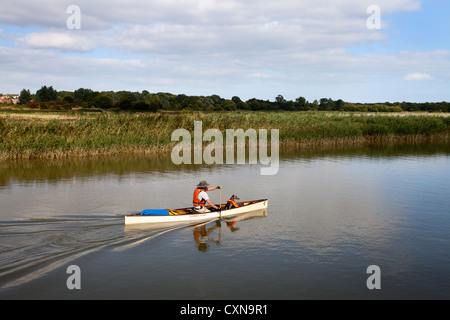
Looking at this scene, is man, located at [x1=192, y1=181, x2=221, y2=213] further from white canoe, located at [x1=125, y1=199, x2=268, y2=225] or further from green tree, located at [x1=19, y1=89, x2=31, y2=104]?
green tree, located at [x1=19, y1=89, x2=31, y2=104]

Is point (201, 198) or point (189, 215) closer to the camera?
point (189, 215)

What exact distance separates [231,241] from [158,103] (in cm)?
5464

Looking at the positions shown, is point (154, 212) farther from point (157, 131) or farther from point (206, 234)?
point (157, 131)

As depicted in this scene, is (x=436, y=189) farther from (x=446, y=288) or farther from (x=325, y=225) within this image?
(x=446, y=288)

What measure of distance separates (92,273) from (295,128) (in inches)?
1214

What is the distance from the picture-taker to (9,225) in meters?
12.8

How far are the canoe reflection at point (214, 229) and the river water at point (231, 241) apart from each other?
4 cm

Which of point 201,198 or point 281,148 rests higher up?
point 281,148

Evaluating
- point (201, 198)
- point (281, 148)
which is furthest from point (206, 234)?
point (281, 148)

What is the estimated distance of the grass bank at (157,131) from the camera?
86.0 feet

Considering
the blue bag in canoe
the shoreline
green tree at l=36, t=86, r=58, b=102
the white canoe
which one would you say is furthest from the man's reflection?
green tree at l=36, t=86, r=58, b=102

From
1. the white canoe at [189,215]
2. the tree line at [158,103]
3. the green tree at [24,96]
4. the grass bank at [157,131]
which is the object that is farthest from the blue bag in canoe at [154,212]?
the green tree at [24,96]

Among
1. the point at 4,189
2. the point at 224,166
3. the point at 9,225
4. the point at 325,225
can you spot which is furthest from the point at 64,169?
the point at 325,225

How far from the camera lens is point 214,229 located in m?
13.7
